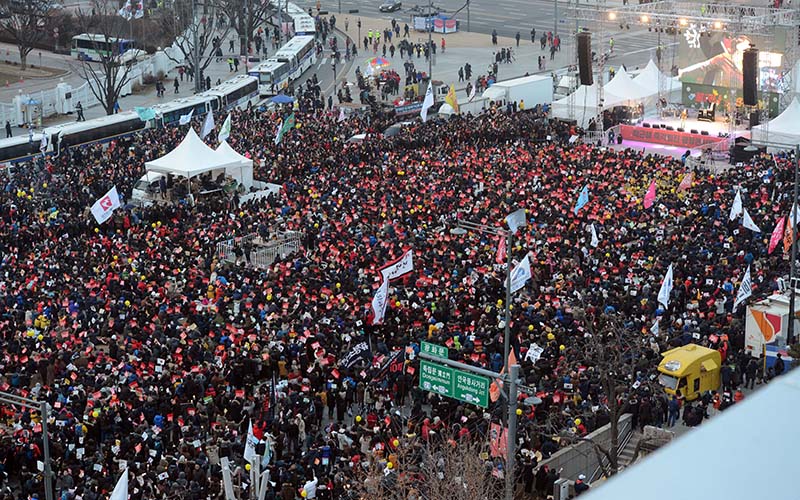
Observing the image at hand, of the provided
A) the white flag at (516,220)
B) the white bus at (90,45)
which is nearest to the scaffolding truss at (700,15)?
the white flag at (516,220)

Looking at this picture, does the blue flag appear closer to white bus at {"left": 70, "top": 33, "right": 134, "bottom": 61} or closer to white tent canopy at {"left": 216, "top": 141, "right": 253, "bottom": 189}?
white tent canopy at {"left": 216, "top": 141, "right": 253, "bottom": 189}

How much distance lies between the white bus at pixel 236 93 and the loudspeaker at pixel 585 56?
17.3m

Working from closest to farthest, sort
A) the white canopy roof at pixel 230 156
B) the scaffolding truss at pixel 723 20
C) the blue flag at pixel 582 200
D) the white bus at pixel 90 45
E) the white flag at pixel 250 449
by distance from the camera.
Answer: the white flag at pixel 250 449 < the blue flag at pixel 582 200 < the white canopy roof at pixel 230 156 < the scaffolding truss at pixel 723 20 < the white bus at pixel 90 45

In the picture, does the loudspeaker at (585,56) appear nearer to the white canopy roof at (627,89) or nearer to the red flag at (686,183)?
the white canopy roof at (627,89)

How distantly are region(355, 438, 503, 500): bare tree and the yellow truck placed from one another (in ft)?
16.9

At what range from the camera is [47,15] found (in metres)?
73.1

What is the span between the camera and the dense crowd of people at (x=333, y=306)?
20188 mm

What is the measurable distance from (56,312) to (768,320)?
15.4m

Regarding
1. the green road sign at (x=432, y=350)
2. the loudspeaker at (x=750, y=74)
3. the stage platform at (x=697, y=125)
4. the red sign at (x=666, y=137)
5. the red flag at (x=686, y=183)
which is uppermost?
the loudspeaker at (x=750, y=74)

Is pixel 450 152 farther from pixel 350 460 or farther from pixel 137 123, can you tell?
pixel 350 460

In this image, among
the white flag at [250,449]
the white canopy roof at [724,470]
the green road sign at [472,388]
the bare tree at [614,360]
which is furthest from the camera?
the bare tree at [614,360]

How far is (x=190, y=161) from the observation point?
135 ft

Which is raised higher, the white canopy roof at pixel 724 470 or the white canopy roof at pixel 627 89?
the white canopy roof at pixel 724 470

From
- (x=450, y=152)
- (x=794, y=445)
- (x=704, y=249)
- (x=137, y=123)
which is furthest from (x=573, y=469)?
(x=137, y=123)
